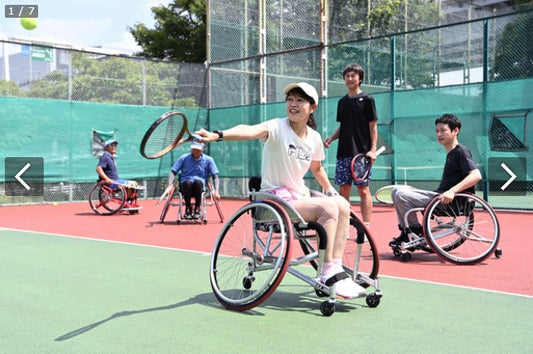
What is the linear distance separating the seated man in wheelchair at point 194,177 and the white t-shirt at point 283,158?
4.87 meters

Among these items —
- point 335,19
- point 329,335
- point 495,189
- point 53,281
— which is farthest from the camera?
point 335,19

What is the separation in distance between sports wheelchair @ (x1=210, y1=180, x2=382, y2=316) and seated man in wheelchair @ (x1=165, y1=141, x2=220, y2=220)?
4.43 metres

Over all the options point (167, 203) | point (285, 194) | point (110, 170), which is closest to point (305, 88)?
point (285, 194)

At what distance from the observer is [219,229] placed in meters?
8.19

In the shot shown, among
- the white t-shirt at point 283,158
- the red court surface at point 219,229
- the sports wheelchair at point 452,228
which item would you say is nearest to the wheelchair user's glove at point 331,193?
the white t-shirt at point 283,158

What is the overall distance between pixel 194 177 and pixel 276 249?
17.0ft

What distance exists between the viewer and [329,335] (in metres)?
3.13

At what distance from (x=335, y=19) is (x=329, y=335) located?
50.9ft

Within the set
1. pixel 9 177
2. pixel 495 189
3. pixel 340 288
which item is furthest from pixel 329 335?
pixel 9 177

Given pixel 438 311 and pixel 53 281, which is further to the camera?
pixel 53 281

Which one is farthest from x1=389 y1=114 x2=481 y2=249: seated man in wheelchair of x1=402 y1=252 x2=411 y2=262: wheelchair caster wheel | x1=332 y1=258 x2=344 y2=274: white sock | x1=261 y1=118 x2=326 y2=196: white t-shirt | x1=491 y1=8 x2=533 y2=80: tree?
x1=491 y1=8 x2=533 y2=80: tree

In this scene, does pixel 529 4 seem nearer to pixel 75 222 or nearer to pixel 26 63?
pixel 26 63

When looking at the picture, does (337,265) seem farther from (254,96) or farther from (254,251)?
(254,96)

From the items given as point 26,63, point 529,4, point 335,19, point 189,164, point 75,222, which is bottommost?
point 75,222
